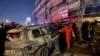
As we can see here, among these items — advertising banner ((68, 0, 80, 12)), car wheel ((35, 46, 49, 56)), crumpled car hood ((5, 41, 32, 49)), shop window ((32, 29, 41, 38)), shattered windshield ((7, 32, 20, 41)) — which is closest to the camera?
crumpled car hood ((5, 41, 32, 49))

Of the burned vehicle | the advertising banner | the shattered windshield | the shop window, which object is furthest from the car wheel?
the advertising banner

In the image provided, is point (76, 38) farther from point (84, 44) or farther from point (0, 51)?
point (0, 51)

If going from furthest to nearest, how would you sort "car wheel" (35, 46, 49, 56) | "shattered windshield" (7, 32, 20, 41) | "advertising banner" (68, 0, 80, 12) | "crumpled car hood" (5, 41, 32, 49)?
"advertising banner" (68, 0, 80, 12), "car wheel" (35, 46, 49, 56), "shattered windshield" (7, 32, 20, 41), "crumpled car hood" (5, 41, 32, 49)

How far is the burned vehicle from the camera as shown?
24.3ft

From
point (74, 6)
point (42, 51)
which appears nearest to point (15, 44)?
point (42, 51)

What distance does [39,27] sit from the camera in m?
8.71

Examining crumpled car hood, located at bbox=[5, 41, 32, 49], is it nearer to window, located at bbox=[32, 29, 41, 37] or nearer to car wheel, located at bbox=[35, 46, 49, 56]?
window, located at bbox=[32, 29, 41, 37]

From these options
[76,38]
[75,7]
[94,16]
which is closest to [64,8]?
[75,7]

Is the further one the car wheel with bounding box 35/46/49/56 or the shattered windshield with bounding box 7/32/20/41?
the car wheel with bounding box 35/46/49/56

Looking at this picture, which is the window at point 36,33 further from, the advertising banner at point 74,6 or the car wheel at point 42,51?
the advertising banner at point 74,6

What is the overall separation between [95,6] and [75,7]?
7.87m

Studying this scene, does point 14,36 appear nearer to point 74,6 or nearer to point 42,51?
point 42,51

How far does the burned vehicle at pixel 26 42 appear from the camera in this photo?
7410 millimetres

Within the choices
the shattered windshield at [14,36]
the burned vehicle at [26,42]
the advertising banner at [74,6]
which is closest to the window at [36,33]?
the burned vehicle at [26,42]
